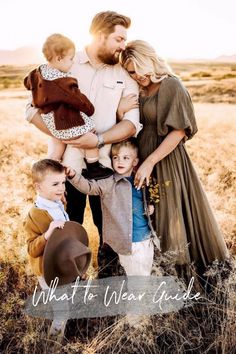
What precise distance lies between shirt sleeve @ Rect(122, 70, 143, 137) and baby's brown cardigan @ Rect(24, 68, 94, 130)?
31 centimetres

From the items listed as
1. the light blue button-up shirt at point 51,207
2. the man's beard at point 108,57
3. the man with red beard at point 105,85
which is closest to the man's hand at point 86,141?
the man with red beard at point 105,85

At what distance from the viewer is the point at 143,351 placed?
11.8 feet

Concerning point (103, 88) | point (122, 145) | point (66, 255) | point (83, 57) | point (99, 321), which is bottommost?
point (99, 321)

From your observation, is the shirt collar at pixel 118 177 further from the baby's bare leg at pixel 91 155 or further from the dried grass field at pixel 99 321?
the dried grass field at pixel 99 321

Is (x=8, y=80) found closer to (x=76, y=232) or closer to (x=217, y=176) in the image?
(x=217, y=176)

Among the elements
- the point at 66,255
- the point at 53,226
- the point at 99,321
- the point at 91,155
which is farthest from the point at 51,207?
the point at 99,321

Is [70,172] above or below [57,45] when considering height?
below

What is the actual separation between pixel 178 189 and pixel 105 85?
1061mm

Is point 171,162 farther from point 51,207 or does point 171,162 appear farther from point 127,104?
point 51,207

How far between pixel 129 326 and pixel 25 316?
31.1 inches

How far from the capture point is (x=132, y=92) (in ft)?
13.8

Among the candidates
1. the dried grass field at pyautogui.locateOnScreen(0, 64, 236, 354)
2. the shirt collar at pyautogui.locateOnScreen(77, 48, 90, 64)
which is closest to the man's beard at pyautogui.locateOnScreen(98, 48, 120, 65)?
the shirt collar at pyautogui.locateOnScreen(77, 48, 90, 64)

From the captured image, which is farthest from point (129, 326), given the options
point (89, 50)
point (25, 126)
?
point (25, 126)

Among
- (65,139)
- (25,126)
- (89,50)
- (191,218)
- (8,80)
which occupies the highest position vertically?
(89,50)
